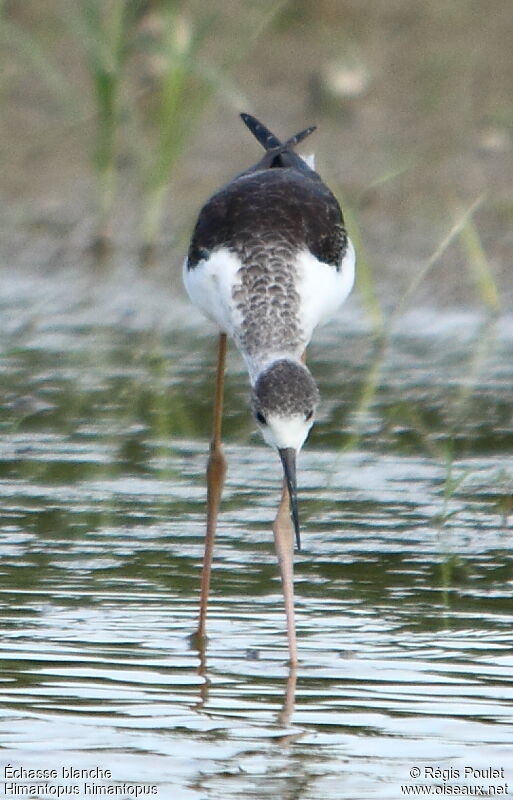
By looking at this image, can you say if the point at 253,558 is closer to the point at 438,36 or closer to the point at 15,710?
the point at 15,710

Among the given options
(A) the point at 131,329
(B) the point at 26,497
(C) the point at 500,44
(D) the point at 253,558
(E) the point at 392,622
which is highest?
(C) the point at 500,44

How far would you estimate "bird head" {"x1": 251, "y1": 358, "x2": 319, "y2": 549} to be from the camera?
4934mm

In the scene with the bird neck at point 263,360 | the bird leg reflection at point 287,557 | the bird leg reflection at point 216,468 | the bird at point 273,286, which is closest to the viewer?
the bird leg reflection at point 287,557

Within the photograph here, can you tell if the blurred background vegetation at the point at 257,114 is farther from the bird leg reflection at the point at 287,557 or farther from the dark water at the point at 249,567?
the bird leg reflection at the point at 287,557

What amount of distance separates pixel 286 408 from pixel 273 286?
2.33ft

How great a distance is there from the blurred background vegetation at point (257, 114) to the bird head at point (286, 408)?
3.25 m

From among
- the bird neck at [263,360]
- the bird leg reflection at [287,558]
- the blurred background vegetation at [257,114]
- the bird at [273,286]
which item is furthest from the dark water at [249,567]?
the blurred background vegetation at [257,114]

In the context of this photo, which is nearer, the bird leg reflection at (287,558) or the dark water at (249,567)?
the dark water at (249,567)

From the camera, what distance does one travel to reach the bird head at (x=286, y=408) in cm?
493

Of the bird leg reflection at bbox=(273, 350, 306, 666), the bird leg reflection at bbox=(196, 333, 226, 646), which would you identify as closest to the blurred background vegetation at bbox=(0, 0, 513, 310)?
the bird leg reflection at bbox=(196, 333, 226, 646)

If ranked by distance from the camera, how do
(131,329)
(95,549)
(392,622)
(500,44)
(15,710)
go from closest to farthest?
(15,710) → (392,622) → (95,549) → (131,329) → (500,44)

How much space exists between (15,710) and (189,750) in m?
0.47

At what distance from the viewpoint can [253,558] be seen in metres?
5.89

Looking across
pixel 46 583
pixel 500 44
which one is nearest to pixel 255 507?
pixel 46 583
